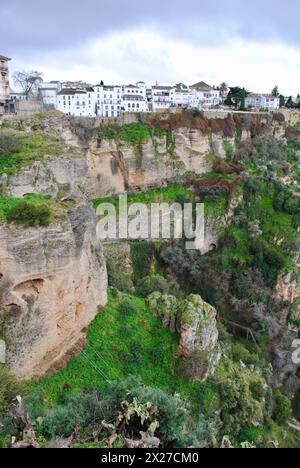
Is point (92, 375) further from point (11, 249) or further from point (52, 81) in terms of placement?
point (52, 81)

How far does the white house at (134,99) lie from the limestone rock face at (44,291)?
3520cm

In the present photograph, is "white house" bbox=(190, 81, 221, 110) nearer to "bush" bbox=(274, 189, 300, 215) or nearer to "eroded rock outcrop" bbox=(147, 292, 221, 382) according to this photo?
"bush" bbox=(274, 189, 300, 215)

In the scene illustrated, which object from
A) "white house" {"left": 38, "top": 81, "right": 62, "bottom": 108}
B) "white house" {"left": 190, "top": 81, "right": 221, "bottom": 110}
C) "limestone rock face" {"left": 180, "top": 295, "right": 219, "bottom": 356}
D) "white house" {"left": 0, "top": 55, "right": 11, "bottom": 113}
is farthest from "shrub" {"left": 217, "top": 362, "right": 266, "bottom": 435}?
"white house" {"left": 190, "top": 81, "right": 221, "bottom": 110}

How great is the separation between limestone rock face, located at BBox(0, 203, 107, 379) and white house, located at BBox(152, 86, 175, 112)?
131ft

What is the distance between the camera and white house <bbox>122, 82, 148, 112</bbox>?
48906mm

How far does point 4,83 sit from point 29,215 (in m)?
33.9

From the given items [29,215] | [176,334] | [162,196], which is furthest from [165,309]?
[162,196]

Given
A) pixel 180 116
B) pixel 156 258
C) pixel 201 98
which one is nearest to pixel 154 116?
pixel 180 116

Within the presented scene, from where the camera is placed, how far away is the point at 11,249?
44.0ft

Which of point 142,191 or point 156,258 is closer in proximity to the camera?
point 156,258

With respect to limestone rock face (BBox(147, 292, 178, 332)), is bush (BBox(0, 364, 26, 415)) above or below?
above

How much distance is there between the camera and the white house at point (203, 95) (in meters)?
60.9

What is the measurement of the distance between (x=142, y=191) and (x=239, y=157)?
14.7m

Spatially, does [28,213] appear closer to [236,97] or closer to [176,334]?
[176,334]
